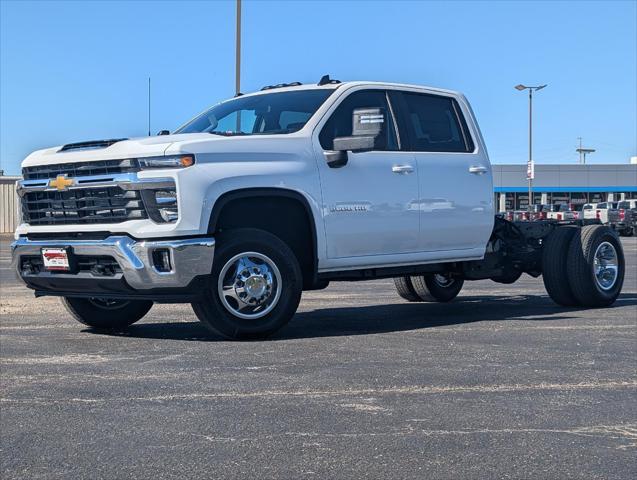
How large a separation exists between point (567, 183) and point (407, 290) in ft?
220

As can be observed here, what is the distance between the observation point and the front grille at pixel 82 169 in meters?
7.03

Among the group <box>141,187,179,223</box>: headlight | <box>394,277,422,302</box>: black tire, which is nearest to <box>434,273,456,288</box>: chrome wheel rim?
<box>394,277,422,302</box>: black tire

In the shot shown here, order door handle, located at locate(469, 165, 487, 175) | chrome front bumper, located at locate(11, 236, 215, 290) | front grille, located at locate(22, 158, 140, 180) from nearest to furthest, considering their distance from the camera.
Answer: chrome front bumper, located at locate(11, 236, 215, 290) → front grille, located at locate(22, 158, 140, 180) → door handle, located at locate(469, 165, 487, 175)

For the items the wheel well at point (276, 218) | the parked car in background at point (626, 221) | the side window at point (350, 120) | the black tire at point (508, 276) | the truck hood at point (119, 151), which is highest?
the side window at point (350, 120)

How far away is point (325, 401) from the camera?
16.5 ft

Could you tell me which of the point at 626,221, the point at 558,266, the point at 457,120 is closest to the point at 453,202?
the point at 457,120

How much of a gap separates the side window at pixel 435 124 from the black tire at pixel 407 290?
224 cm

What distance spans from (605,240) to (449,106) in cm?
233

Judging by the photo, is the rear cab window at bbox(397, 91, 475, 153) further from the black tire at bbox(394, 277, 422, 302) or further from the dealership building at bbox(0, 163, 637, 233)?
the dealership building at bbox(0, 163, 637, 233)

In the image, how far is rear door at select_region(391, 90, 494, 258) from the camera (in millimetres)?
8562

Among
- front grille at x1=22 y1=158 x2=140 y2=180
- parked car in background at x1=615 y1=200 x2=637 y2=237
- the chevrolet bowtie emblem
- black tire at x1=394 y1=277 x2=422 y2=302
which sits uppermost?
front grille at x1=22 y1=158 x2=140 y2=180

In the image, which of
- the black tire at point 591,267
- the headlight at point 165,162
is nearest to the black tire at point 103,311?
the headlight at point 165,162

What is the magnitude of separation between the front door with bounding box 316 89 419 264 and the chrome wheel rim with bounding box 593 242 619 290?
2.54m

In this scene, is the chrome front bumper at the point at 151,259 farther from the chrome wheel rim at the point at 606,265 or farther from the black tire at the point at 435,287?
the chrome wheel rim at the point at 606,265
